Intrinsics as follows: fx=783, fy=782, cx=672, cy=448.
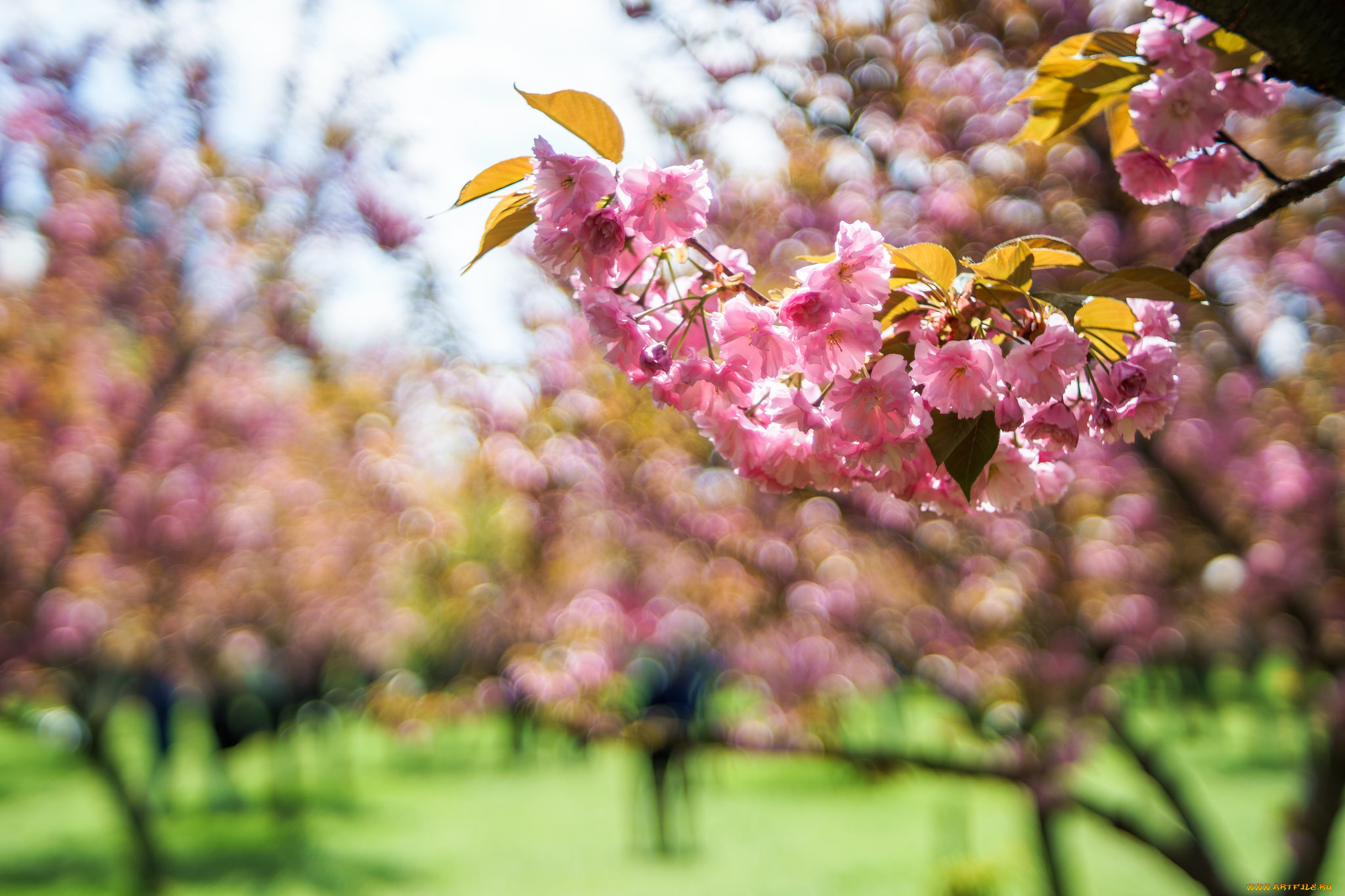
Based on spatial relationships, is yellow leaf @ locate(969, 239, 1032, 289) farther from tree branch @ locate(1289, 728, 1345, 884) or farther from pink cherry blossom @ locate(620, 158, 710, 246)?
tree branch @ locate(1289, 728, 1345, 884)

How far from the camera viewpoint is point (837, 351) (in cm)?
76

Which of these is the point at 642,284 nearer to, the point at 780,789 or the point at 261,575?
the point at 780,789

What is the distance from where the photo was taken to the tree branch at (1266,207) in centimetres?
89

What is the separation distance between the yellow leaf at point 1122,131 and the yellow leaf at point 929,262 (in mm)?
523

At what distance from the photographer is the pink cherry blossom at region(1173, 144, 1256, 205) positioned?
1.05 m

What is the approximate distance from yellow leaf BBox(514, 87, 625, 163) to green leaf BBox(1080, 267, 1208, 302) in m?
0.50

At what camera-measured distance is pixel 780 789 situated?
30.4ft

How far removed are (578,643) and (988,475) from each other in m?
3.35

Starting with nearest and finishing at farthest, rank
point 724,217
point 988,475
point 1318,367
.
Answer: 1. point 988,475
2. point 1318,367
3. point 724,217

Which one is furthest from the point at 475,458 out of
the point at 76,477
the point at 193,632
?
the point at 193,632

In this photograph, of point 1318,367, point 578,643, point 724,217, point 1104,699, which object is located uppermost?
point 724,217

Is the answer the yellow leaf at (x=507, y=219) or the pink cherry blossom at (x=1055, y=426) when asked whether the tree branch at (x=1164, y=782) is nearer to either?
the pink cherry blossom at (x=1055, y=426)

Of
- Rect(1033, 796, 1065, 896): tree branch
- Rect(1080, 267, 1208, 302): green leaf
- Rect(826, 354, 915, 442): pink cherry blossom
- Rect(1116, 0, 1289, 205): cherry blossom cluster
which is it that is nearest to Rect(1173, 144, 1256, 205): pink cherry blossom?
Rect(1116, 0, 1289, 205): cherry blossom cluster

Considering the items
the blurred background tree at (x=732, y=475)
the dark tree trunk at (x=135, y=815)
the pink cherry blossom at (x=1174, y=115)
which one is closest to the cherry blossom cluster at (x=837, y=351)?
the pink cherry blossom at (x=1174, y=115)
